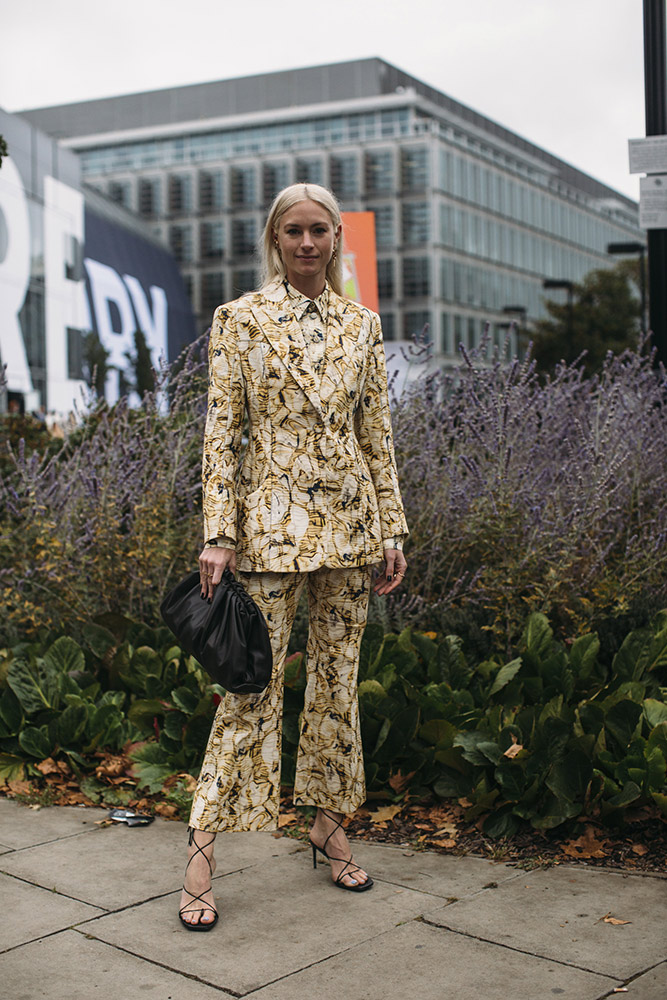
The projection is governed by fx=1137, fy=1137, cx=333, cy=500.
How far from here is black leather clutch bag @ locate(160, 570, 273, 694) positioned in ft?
10.4

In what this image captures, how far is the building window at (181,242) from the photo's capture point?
245 feet

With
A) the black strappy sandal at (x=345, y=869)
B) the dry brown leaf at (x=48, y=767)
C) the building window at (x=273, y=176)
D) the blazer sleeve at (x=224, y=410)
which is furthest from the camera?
the building window at (x=273, y=176)

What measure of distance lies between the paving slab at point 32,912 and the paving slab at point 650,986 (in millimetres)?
1520

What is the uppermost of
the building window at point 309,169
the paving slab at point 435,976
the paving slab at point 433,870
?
the building window at point 309,169

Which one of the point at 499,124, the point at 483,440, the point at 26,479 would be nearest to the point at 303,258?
the point at 483,440

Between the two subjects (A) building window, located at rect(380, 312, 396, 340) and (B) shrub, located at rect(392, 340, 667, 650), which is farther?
(A) building window, located at rect(380, 312, 396, 340)

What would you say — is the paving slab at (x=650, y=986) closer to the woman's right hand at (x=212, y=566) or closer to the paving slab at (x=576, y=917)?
the paving slab at (x=576, y=917)

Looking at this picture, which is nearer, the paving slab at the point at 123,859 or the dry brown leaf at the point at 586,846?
the paving slab at the point at 123,859

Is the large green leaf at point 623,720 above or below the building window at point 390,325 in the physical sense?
below

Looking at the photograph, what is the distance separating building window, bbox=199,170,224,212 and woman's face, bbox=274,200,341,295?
7280cm

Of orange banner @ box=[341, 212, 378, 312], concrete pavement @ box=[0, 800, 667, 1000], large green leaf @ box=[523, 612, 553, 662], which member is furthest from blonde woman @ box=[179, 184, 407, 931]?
orange banner @ box=[341, 212, 378, 312]

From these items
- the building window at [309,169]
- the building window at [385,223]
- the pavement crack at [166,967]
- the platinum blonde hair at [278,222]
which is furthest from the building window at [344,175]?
the pavement crack at [166,967]

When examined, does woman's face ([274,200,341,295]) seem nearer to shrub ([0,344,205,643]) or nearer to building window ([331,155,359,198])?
shrub ([0,344,205,643])

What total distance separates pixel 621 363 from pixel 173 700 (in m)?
3.65
